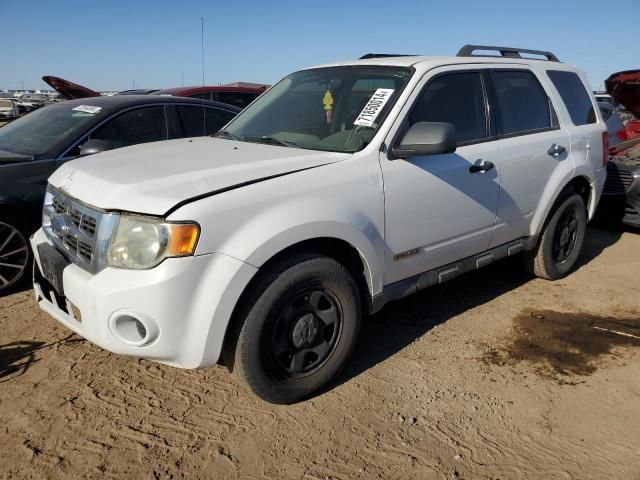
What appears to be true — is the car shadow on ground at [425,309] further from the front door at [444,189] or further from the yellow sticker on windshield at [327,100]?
the yellow sticker on windshield at [327,100]

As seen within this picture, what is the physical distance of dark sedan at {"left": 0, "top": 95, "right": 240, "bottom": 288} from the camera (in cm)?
415

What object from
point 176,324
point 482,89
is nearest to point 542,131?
point 482,89

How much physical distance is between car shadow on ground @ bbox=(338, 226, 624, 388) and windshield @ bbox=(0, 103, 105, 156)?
2961mm

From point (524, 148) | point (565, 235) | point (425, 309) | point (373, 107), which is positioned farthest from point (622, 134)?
point (373, 107)

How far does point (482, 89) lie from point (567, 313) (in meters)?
1.86

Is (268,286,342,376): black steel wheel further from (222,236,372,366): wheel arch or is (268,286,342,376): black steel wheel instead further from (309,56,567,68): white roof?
(309,56,567,68): white roof

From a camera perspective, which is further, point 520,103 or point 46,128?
point 46,128

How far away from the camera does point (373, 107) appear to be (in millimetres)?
3293

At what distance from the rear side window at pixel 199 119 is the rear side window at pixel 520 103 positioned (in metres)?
2.74

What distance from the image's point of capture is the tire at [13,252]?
4.11 meters

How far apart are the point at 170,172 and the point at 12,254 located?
7.33ft

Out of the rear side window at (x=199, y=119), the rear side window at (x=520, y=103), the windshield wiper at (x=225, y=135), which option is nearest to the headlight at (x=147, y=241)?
the windshield wiper at (x=225, y=135)

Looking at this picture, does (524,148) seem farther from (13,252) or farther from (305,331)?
(13,252)

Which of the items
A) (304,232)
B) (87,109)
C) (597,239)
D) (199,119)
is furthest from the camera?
(597,239)
